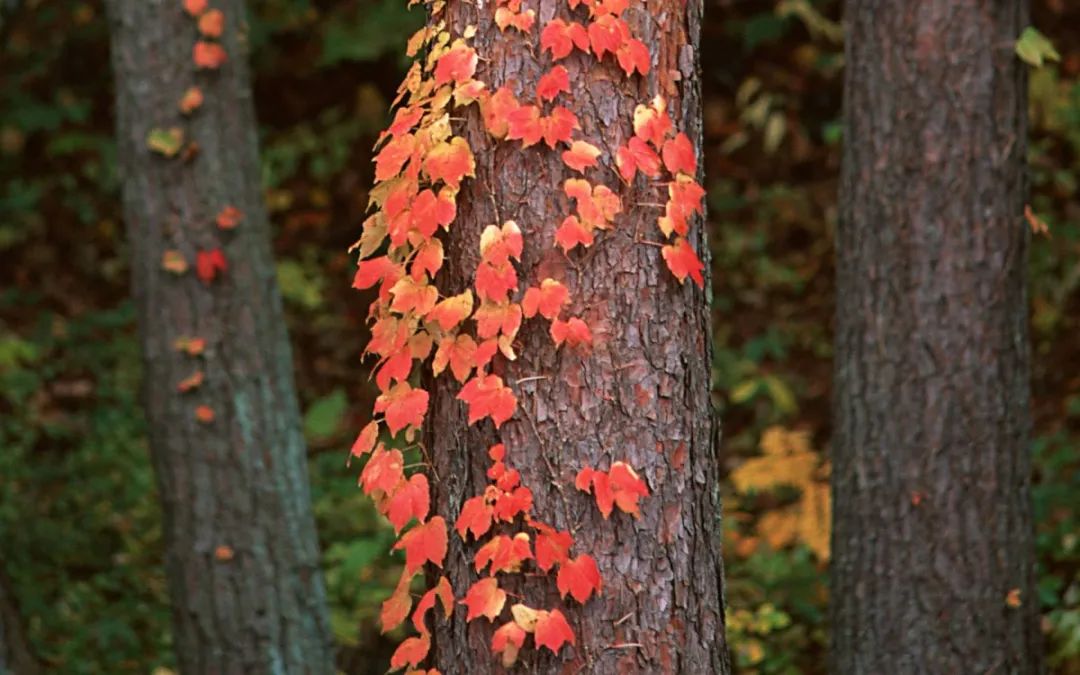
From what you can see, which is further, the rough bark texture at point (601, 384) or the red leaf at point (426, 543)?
the red leaf at point (426, 543)

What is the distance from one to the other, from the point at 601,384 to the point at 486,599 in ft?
1.60

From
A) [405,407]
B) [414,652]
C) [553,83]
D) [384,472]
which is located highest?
[553,83]

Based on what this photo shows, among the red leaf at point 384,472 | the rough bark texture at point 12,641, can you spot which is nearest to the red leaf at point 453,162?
the red leaf at point 384,472

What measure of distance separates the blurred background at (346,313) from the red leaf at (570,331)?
2.54 metres

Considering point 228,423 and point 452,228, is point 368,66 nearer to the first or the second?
point 228,423

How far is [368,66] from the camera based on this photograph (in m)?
9.48

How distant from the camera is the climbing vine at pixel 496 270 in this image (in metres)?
2.44

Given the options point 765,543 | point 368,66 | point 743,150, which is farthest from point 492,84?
point 368,66

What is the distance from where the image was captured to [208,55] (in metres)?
4.05

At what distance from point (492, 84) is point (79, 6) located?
26.4 ft

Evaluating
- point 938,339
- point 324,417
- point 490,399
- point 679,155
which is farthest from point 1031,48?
point 324,417

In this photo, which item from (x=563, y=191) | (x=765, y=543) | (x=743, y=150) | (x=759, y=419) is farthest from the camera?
(x=743, y=150)

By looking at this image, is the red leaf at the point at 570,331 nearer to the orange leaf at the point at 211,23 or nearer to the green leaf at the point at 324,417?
the orange leaf at the point at 211,23

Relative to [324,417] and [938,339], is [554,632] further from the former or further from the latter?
[324,417]
